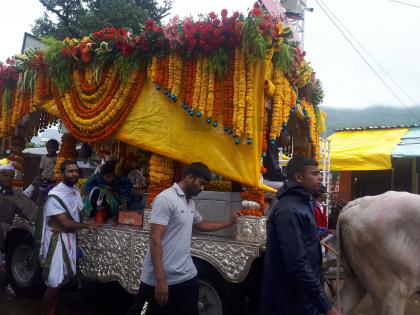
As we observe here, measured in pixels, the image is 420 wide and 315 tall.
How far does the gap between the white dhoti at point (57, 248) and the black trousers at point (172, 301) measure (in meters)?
1.47

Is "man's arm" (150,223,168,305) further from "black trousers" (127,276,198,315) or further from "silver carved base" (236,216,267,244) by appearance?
"silver carved base" (236,216,267,244)

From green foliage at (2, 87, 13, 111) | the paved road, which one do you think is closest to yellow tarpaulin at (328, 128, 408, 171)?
the paved road

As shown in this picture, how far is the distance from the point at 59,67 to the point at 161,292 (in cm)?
358

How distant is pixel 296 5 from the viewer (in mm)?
10570

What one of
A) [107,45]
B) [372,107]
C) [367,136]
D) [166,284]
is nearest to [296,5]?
[367,136]

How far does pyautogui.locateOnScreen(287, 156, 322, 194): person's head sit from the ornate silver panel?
4.76 feet

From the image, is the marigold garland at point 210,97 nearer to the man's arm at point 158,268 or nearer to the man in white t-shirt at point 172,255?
the man in white t-shirt at point 172,255

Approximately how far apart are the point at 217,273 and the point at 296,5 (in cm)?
818

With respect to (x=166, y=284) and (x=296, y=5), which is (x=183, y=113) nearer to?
(x=166, y=284)

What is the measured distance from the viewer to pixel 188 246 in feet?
10.4

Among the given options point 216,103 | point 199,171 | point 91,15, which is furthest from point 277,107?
point 91,15

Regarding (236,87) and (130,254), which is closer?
(236,87)

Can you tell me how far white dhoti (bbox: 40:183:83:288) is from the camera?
167 inches

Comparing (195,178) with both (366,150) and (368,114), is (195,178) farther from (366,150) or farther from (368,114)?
(368,114)
